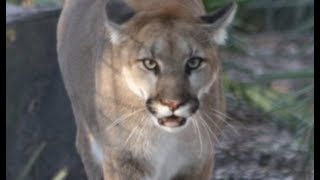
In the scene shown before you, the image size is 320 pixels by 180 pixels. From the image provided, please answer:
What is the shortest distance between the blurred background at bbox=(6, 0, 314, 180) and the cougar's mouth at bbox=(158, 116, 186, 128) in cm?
152

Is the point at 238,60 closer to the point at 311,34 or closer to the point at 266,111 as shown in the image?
the point at 266,111

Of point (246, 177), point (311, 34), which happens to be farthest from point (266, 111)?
point (311, 34)

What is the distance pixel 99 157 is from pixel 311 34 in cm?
114

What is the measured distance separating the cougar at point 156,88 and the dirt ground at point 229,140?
1.26 m

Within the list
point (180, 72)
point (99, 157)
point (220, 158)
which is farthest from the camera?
point (220, 158)

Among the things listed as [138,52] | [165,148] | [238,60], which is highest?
[138,52]

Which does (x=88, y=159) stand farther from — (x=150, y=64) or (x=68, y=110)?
(x=150, y=64)

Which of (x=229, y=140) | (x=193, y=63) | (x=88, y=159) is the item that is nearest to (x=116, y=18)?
(x=193, y=63)

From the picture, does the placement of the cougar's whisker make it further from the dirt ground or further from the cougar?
the dirt ground

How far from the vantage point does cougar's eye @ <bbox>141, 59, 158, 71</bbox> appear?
15.8ft

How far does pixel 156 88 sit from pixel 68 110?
2229mm

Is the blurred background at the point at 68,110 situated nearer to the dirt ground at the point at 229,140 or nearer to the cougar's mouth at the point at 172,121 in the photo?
the dirt ground at the point at 229,140

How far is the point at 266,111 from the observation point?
6434mm

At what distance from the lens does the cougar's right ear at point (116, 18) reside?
500 cm
